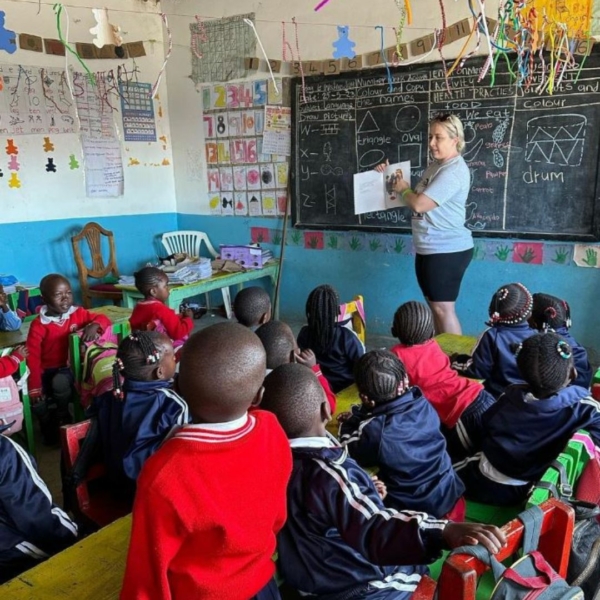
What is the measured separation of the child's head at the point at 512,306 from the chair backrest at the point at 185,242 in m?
3.68

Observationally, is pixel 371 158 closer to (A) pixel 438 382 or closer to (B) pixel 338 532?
(A) pixel 438 382

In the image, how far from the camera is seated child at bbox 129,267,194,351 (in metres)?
3.06

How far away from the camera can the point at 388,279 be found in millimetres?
4625

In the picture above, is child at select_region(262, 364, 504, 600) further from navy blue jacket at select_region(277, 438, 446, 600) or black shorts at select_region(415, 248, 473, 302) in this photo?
black shorts at select_region(415, 248, 473, 302)

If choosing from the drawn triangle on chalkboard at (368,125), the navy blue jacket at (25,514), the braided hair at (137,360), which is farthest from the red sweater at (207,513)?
the drawn triangle on chalkboard at (368,125)

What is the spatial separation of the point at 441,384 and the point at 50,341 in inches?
75.5

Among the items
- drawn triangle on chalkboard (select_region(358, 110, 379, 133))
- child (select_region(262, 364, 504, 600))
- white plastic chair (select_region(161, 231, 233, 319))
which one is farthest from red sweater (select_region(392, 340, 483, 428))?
white plastic chair (select_region(161, 231, 233, 319))

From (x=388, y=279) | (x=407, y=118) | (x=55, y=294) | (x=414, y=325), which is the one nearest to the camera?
(x=414, y=325)

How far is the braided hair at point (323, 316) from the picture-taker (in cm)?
246

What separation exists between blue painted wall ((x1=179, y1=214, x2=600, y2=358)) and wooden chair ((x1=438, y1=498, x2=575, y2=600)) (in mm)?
3217

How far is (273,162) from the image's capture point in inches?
200

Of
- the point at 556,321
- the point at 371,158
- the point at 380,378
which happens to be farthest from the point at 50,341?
the point at 371,158

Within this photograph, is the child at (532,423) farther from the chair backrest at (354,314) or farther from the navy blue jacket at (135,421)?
the chair backrest at (354,314)

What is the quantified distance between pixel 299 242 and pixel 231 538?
418 cm
